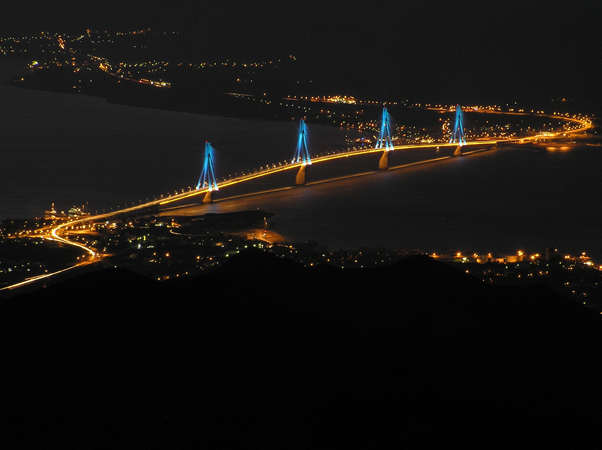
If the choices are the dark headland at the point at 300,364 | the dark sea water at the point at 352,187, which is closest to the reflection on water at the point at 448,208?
A: the dark sea water at the point at 352,187

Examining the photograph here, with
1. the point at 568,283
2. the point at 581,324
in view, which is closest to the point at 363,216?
the point at 568,283

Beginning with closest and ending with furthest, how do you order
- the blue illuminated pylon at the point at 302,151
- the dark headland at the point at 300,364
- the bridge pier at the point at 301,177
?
the dark headland at the point at 300,364 < the bridge pier at the point at 301,177 < the blue illuminated pylon at the point at 302,151

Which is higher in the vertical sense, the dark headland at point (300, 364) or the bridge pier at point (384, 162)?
the dark headland at point (300, 364)

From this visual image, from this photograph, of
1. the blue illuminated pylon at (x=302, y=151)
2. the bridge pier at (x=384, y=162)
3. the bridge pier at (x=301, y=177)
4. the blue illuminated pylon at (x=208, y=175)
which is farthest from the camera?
the bridge pier at (x=384, y=162)

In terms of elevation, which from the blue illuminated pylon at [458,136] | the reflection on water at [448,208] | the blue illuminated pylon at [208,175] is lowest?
the reflection on water at [448,208]

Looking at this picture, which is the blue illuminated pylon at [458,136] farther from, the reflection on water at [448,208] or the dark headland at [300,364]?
the dark headland at [300,364]
